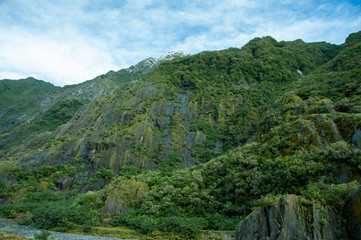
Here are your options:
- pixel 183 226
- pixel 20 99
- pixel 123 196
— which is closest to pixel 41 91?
pixel 20 99

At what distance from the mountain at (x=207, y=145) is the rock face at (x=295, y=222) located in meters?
0.35

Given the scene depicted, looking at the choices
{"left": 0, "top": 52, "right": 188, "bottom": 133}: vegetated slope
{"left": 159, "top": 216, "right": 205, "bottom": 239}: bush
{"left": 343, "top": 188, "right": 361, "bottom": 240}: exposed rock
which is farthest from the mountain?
{"left": 0, "top": 52, "right": 188, "bottom": 133}: vegetated slope

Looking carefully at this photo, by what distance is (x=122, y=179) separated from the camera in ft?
104

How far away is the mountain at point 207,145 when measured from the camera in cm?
1747

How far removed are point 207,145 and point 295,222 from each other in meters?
37.0

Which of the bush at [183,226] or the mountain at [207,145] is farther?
the bush at [183,226]

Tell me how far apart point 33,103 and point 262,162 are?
162545mm

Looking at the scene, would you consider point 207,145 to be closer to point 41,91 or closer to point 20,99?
point 20,99

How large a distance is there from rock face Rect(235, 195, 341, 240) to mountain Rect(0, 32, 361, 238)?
1.15ft

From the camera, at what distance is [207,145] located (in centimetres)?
4728

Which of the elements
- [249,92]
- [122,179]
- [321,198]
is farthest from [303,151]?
[249,92]

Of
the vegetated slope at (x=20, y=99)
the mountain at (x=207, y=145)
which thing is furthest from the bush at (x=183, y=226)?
the vegetated slope at (x=20, y=99)

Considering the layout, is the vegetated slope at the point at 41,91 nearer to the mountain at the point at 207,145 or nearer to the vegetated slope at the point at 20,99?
the vegetated slope at the point at 20,99

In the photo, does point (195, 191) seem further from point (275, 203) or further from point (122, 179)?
point (275, 203)
